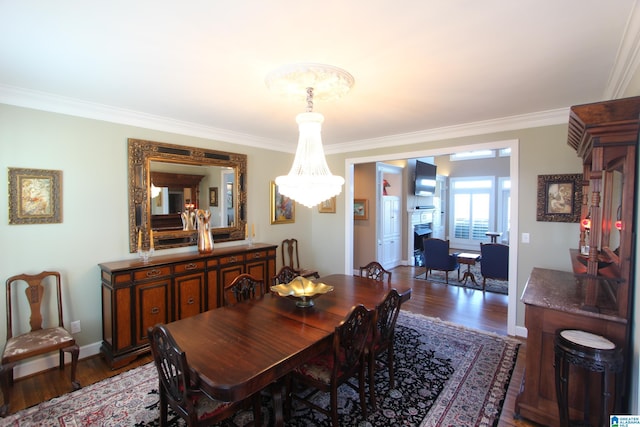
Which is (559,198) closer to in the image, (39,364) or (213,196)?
(213,196)

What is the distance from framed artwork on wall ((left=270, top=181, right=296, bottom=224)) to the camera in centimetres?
490

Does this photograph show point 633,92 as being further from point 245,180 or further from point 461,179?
point 461,179

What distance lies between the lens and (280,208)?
5.02 meters

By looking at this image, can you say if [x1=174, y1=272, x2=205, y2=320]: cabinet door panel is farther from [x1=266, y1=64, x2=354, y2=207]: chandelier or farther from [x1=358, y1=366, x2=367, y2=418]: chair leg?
[x1=358, y1=366, x2=367, y2=418]: chair leg

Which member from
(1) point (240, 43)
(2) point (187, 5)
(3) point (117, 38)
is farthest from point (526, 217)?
(3) point (117, 38)

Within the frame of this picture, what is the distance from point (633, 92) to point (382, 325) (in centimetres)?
225

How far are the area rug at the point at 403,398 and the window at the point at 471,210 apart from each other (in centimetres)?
664

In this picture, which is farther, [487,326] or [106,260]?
[487,326]

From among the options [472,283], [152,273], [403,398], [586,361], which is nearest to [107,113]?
[152,273]

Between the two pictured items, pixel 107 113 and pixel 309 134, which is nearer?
pixel 309 134

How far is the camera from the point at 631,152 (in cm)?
179

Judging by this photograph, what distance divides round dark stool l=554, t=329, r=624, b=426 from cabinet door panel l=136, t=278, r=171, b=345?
132 inches

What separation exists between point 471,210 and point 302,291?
27.7 ft

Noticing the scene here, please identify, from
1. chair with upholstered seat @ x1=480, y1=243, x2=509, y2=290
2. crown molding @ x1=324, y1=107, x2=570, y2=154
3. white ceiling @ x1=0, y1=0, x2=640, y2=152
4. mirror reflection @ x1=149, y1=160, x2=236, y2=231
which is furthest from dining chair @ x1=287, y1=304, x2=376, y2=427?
chair with upholstered seat @ x1=480, y1=243, x2=509, y2=290
